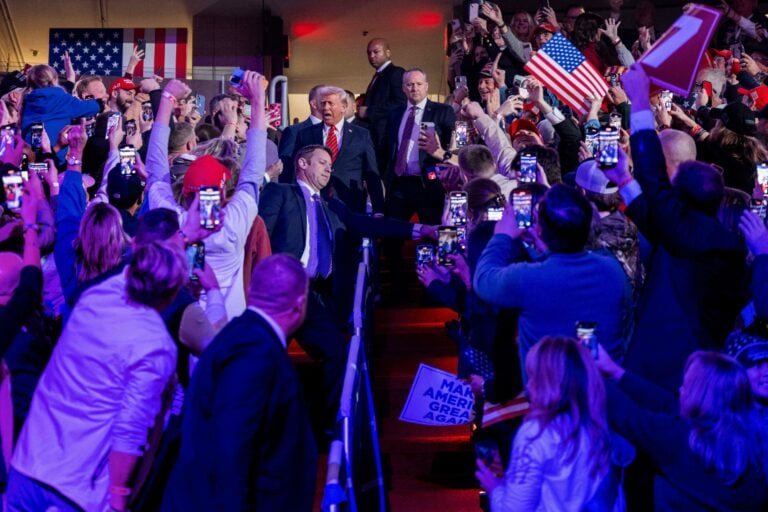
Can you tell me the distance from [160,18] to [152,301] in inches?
637

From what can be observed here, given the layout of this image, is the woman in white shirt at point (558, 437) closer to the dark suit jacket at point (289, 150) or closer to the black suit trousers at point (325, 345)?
the black suit trousers at point (325, 345)

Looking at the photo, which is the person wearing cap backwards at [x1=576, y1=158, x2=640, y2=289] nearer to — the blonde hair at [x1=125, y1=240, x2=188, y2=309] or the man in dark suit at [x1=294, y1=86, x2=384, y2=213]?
the blonde hair at [x1=125, y1=240, x2=188, y2=309]

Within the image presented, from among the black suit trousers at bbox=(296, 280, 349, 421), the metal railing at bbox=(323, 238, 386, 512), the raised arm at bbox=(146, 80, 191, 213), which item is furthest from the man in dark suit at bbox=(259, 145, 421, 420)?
the raised arm at bbox=(146, 80, 191, 213)

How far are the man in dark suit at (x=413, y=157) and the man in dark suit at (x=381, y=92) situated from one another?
0.69m

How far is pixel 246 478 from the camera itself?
141 inches

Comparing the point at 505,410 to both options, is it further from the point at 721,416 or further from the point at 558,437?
the point at 721,416

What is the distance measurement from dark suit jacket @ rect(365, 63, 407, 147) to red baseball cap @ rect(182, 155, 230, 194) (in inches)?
183

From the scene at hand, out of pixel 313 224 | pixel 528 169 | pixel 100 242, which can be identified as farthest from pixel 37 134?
pixel 528 169

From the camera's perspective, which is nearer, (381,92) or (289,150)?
(289,150)

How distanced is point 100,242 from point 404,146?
4689mm

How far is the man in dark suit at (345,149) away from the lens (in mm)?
8758

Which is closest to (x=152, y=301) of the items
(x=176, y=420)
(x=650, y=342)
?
(x=176, y=420)

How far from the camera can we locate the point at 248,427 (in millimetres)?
3549

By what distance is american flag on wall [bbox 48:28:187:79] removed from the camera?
17.3 meters
